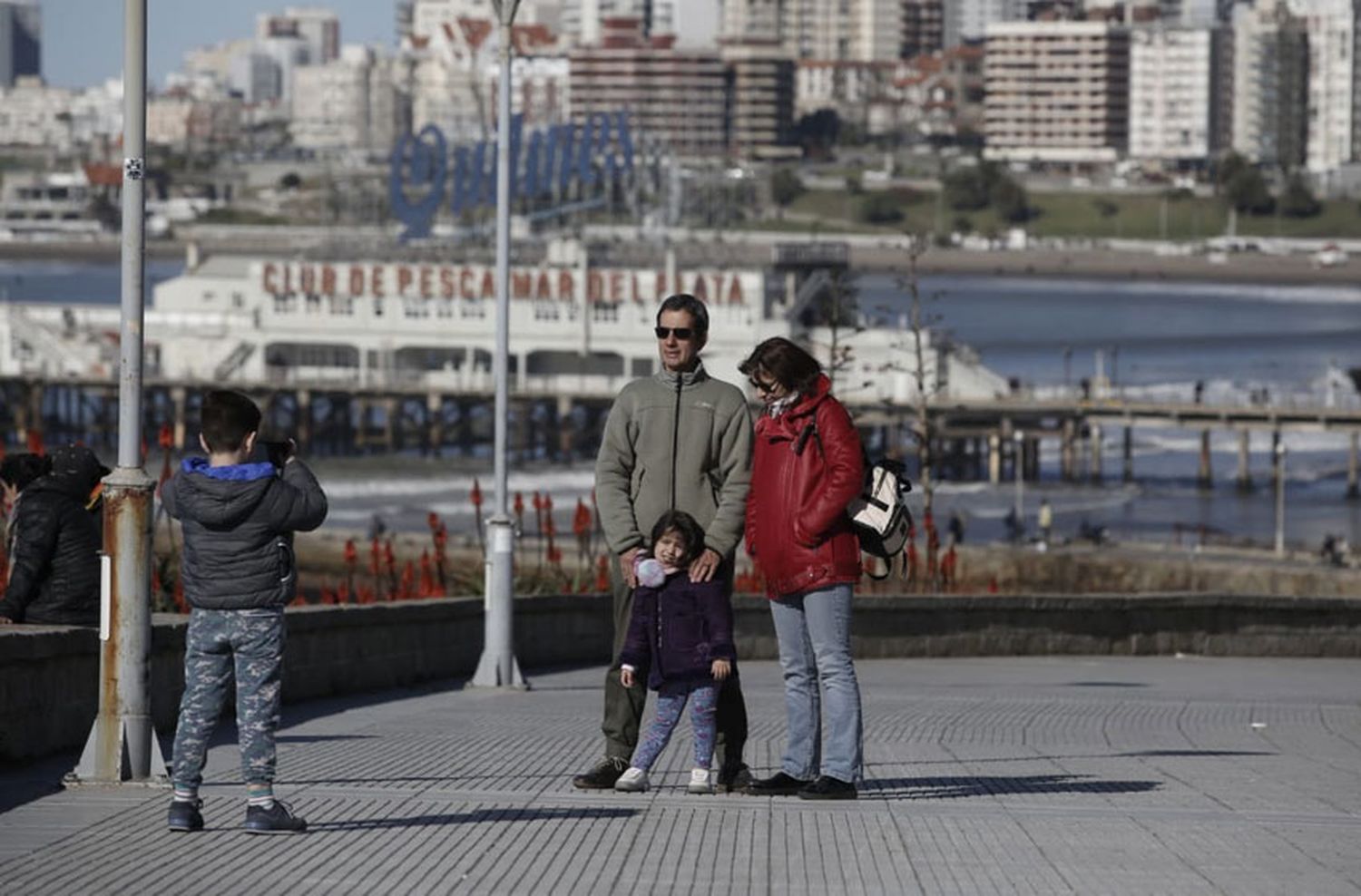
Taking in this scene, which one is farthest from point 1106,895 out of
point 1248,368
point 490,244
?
point 1248,368

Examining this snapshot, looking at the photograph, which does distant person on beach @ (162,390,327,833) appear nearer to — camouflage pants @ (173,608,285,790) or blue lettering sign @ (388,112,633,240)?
camouflage pants @ (173,608,285,790)

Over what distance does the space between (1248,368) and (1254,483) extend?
45.1 m

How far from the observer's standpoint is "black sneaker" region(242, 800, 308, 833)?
9359mm

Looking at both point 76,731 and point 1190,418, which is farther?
point 1190,418

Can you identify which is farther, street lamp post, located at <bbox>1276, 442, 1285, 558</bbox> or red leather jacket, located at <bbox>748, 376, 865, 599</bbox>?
street lamp post, located at <bbox>1276, 442, 1285, 558</bbox>

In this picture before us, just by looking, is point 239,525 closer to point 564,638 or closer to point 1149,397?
point 564,638

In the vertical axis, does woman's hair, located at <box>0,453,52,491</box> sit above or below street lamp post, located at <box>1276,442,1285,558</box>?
above

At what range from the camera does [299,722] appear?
46.3 ft

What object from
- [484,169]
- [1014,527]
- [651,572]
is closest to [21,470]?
[651,572]

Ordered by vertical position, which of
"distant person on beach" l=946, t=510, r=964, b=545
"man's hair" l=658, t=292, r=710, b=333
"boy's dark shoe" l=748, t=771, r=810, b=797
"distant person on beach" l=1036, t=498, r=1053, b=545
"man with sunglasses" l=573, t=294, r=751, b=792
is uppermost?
"man's hair" l=658, t=292, r=710, b=333

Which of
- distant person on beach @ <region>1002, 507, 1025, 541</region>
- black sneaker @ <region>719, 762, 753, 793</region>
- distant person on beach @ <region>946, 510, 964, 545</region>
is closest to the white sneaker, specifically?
black sneaker @ <region>719, 762, 753, 793</region>

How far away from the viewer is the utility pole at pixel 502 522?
Result: 16953 mm

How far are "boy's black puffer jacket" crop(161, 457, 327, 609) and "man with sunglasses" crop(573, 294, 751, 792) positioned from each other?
1362 millimetres

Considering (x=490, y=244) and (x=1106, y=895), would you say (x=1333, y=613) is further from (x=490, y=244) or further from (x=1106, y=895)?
(x=490, y=244)
